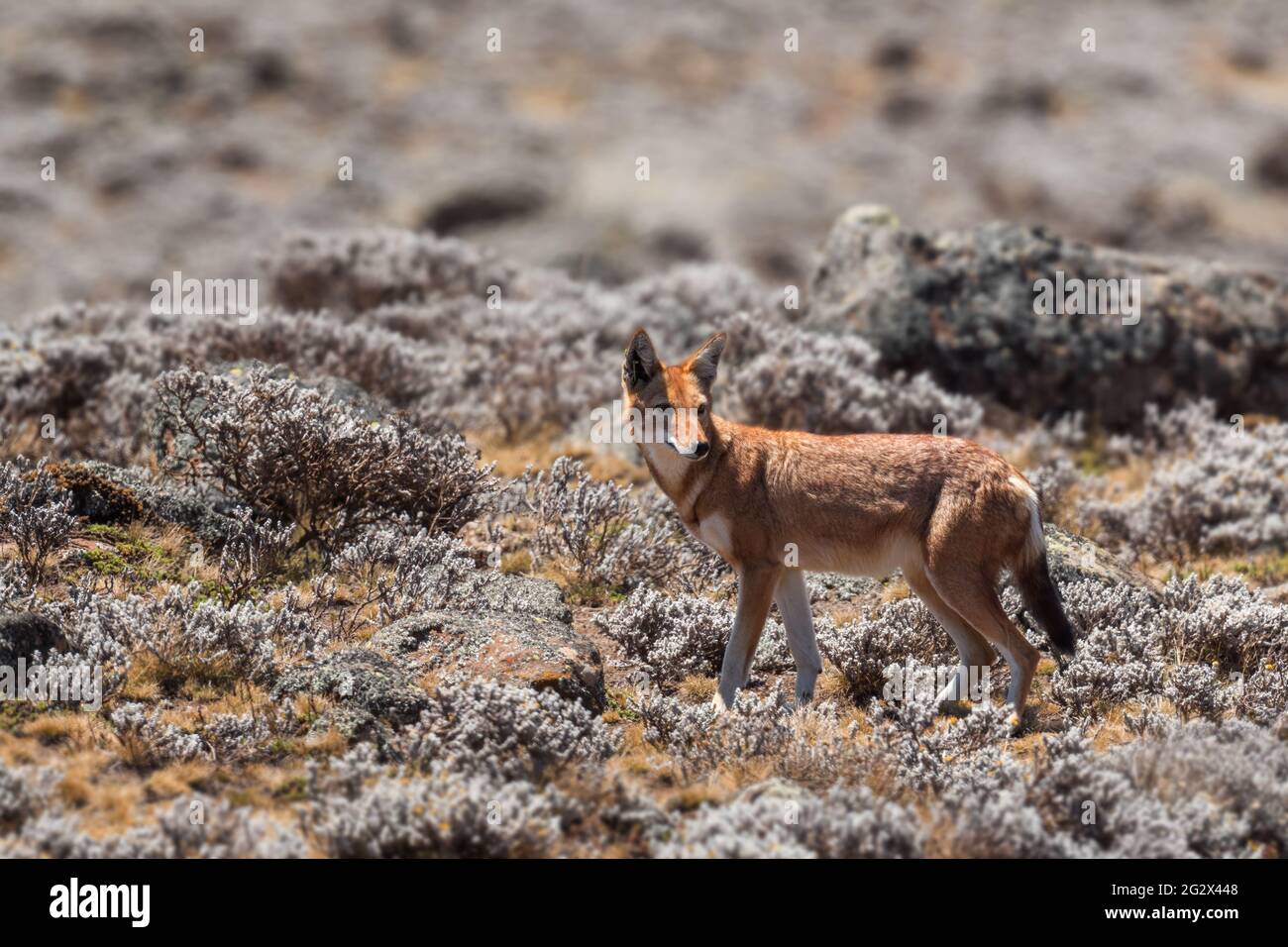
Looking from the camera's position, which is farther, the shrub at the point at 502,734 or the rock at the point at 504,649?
the rock at the point at 504,649

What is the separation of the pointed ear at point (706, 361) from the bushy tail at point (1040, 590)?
2.02 meters

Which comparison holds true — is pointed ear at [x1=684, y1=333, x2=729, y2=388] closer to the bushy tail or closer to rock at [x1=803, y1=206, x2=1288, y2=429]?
the bushy tail

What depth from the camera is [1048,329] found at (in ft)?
44.8

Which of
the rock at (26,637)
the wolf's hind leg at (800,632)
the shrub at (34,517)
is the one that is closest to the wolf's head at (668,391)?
the wolf's hind leg at (800,632)

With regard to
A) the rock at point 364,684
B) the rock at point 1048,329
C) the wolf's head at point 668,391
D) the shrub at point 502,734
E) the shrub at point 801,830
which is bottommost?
the shrub at point 801,830

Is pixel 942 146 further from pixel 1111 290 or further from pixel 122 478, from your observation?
pixel 122 478

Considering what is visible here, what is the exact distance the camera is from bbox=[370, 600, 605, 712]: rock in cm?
667

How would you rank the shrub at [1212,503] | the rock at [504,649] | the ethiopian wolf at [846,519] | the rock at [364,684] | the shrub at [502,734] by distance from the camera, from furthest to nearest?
the shrub at [1212,503] → the ethiopian wolf at [846,519] → the rock at [504,649] → the rock at [364,684] → the shrub at [502,734]

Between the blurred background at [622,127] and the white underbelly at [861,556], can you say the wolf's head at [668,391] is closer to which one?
the white underbelly at [861,556]

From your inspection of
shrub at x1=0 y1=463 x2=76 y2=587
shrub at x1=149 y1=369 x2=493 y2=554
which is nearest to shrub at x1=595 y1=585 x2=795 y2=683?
shrub at x1=149 y1=369 x2=493 y2=554

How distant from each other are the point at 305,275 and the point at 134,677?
10.4 m

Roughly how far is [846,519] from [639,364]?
1.47 metres

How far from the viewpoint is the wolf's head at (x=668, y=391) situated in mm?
7039

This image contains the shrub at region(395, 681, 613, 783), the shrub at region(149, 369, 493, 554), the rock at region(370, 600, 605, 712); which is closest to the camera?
the shrub at region(395, 681, 613, 783)
